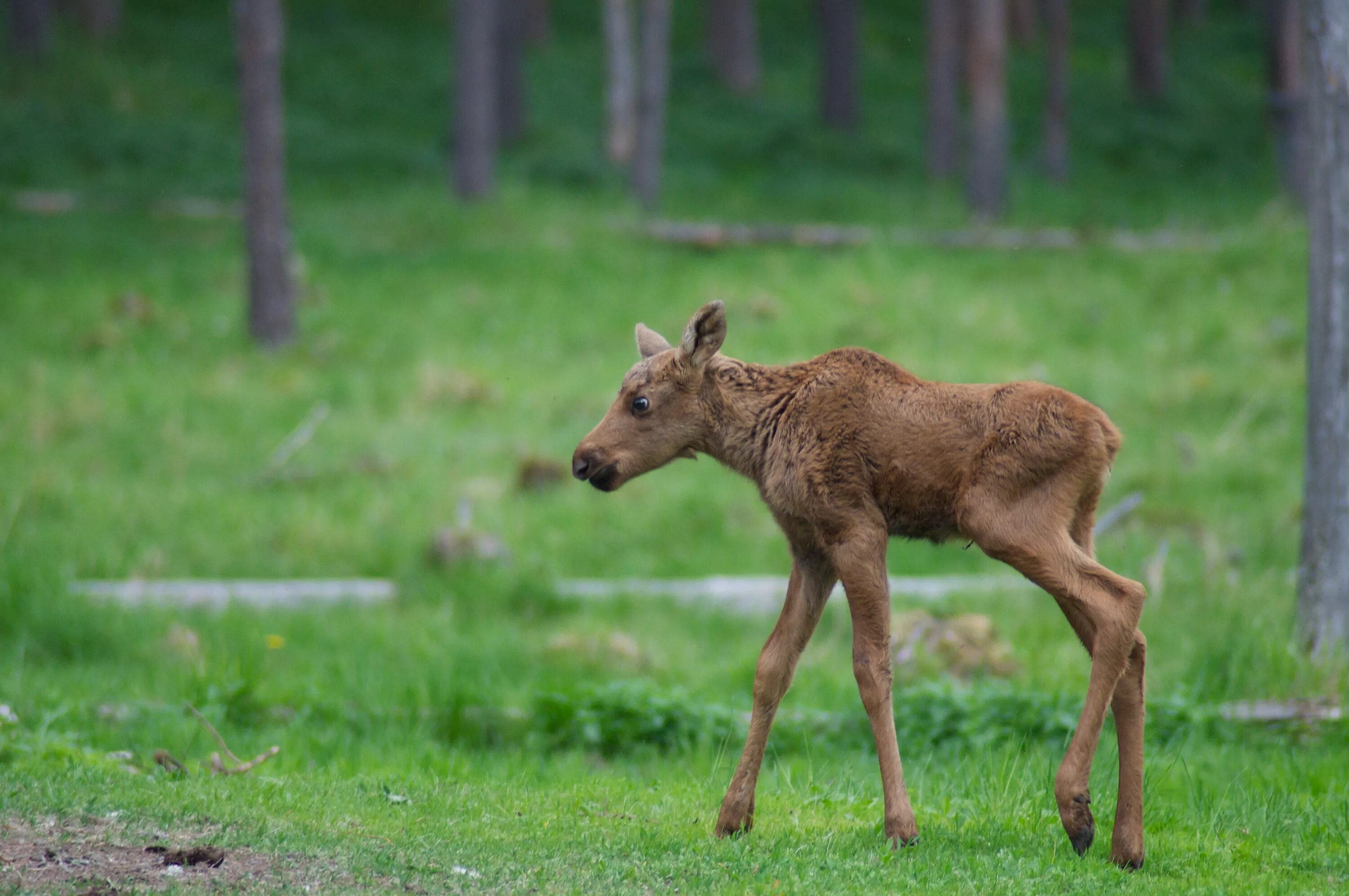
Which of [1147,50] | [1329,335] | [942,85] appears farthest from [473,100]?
[1147,50]

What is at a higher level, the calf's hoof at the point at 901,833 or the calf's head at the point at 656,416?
the calf's head at the point at 656,416

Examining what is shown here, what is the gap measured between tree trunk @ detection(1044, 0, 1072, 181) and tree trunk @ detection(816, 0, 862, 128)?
519cm

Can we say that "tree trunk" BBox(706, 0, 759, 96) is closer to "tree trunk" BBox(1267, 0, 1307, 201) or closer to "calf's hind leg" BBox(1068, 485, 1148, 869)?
"tree trunk" BBox(1267, 0, 1307, 201)

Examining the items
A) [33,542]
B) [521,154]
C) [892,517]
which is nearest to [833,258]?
[521,154]

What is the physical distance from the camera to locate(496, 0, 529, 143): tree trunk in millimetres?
29375

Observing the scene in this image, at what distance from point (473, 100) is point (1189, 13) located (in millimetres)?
32805

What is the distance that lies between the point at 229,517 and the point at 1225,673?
336 inches

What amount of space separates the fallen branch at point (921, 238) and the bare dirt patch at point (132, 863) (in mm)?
17242

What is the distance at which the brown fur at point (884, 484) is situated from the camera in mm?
4898

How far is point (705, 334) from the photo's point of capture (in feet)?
18.0

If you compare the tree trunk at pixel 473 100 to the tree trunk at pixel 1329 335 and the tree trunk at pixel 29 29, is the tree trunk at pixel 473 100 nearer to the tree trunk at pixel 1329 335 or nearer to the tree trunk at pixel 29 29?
the tree trunk at pixel 29 29

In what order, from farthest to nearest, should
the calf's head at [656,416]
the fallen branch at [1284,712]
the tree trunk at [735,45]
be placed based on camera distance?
the tree trunk at [735,45], the fallen branch at [1284,712], the calf's head at [656,416]

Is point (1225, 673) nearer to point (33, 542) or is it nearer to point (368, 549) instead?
point (368, 549)

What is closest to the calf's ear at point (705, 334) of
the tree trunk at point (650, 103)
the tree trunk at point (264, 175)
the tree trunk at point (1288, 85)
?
the tree trunk at point (264, 175)
